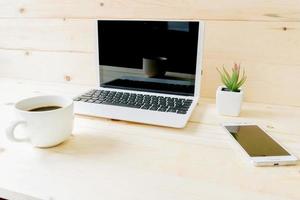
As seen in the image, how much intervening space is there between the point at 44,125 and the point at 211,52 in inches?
21.4

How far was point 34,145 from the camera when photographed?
1.71 ft

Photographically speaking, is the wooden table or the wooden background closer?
the wooden table

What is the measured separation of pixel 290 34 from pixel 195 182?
542 millimetres

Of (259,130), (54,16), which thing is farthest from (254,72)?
(54,16)

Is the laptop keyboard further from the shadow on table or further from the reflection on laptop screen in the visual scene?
the shadow on table

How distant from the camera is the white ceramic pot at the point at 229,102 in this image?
683 mm

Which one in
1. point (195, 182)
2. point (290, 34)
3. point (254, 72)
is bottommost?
point (195, 182)

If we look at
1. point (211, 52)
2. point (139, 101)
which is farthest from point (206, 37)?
point (139, 101)

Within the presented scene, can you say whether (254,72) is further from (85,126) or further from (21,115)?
(21,115)

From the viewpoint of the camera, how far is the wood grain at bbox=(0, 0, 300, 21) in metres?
0.74

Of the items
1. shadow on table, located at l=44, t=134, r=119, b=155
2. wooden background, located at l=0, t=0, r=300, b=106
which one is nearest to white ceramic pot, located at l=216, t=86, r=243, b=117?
wooden background, located at l=0, t=0, r=300, b=106

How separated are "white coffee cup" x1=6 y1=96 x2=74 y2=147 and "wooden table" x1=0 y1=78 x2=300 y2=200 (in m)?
0.02

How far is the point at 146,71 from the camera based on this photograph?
0.78 m

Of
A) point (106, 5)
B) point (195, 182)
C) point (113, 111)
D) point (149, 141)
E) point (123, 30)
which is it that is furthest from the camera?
point (106, 5)
